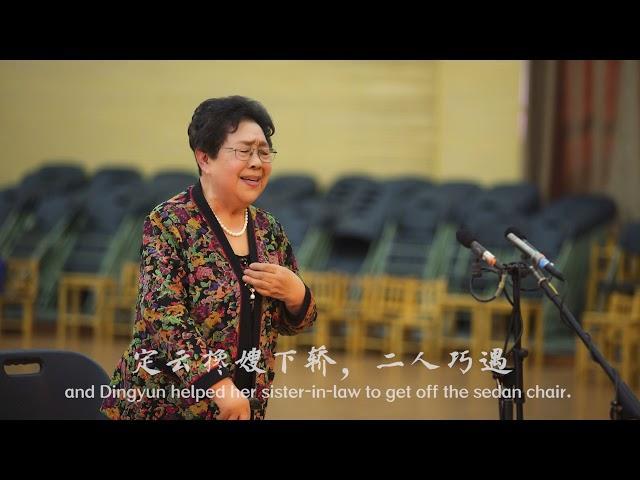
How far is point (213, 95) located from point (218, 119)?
9704 mm

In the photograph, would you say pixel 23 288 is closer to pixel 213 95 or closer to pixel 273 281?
pixel 213 95

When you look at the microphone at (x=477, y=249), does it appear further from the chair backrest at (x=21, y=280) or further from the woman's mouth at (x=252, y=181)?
the chair backrest at (x=21, y=280)

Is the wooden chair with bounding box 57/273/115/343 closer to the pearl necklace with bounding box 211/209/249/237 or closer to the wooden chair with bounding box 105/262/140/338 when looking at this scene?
the wooden chair with bounding box 105/262/140/338

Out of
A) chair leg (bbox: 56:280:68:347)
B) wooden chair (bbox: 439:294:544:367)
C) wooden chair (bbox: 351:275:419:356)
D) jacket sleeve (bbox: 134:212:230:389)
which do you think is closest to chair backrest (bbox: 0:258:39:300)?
chair leg (bbox: 56:280:68:347)

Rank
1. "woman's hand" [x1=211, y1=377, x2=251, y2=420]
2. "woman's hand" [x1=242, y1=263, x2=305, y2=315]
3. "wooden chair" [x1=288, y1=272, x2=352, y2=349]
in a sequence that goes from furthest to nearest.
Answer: "wooden chair" [x1=288, y1=272, x2=352, y2=349] < "woman's hand" [x1=242, y1=263, x2=305, y2=315] < "woman's hand" [x1=211, y1=377, x2=251, y2=420]

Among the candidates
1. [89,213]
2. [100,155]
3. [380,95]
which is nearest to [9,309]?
[89,213]

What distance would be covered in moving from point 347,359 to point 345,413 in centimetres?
253

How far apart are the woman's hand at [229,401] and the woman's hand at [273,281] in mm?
275

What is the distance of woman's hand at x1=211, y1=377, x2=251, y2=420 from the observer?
110 inches

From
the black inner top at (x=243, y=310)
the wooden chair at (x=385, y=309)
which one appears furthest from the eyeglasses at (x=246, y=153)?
the wooden chair at (x=385, y=309)

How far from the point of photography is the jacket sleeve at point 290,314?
310 cm

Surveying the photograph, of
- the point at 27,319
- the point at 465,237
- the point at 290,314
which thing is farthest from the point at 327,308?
the point at 290,314

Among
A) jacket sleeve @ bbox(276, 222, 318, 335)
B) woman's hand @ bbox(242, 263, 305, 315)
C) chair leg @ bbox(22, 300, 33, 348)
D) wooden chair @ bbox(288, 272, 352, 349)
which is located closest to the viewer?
woman's hand @ bbox(242, 263, 305, 315)
